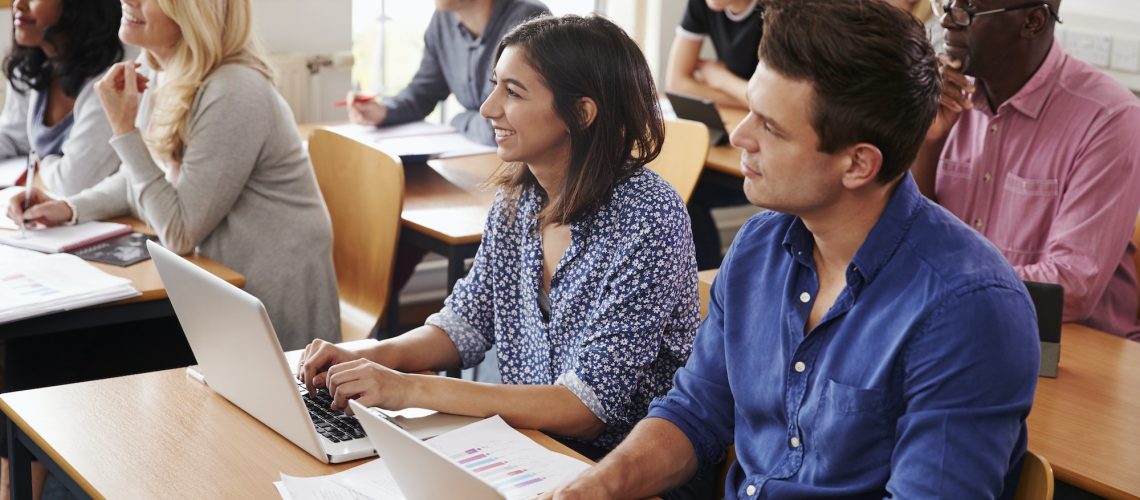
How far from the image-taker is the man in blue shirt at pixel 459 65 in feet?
11.7

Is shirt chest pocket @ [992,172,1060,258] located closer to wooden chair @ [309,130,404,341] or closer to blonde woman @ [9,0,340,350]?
wooden chair @ [309,130,404,341]

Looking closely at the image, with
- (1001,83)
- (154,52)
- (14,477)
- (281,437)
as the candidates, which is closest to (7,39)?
(154,52)

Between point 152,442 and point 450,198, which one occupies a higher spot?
point 152,442

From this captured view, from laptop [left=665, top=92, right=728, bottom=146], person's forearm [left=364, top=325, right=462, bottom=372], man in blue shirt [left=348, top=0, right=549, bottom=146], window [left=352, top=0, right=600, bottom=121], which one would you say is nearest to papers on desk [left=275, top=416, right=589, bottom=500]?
person's forearm [left=364, top=325, right=462, bottom=372]

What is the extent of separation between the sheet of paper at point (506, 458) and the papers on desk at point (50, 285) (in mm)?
886

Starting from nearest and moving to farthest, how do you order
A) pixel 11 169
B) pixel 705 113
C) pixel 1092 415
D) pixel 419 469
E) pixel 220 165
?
pixel 419 469 < pixel 1092 415 < pixel 220 165 < pixel 11 169 < pixel 705 113

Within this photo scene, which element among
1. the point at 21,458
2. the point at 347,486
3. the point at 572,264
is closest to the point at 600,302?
the point at 572,264

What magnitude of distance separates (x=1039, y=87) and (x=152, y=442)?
1710 mm

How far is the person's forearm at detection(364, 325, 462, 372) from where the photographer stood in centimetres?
183

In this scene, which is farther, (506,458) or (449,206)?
(449,206)

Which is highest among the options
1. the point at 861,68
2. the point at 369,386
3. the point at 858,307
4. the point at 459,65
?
the point at 861,68

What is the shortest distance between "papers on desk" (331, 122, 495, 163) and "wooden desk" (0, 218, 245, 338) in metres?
1.00

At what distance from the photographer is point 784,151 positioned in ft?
4.37

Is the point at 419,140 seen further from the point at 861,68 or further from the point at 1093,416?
the point at 861,68
